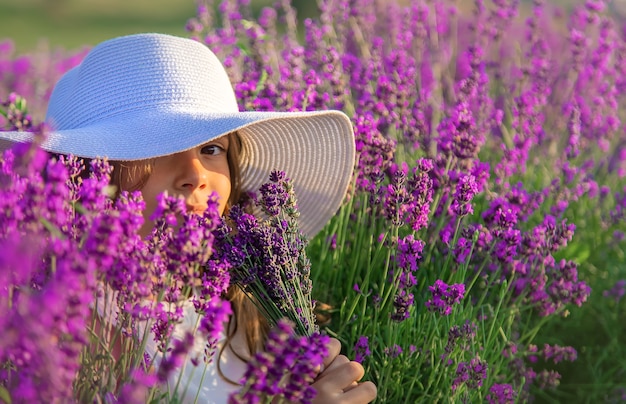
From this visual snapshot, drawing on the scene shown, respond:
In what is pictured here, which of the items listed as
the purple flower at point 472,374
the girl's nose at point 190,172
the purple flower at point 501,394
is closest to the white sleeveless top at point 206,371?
the girl's nose at point 190,172

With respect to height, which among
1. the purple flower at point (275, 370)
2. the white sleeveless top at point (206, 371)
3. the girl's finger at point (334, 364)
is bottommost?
the white sleeveless top at point (206, 371)

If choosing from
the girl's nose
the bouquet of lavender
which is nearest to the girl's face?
the girl's nose

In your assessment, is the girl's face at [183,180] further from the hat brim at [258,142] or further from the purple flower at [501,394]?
the purple flower at [501,394]

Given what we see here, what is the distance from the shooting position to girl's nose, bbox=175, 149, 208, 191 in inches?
84.9

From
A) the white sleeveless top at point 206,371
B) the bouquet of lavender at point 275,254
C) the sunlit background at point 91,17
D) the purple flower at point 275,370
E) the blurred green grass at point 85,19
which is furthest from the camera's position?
the blurred green grass at point 85,19

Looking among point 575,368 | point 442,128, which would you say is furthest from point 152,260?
point 575,368

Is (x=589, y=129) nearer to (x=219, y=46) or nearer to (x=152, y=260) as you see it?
(x=219, y=46)

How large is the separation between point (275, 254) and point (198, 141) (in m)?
0.38

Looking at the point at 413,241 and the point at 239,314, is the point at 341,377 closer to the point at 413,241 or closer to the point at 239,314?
the point at 413,241

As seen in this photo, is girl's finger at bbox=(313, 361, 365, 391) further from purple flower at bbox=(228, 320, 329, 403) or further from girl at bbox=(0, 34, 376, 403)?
purple flower at bbox=(228, 320, 329, 403)

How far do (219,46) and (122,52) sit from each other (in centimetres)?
148

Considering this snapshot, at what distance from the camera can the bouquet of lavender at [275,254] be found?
1843 mm

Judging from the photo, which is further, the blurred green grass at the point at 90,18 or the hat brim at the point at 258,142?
the blurred green grass at the point at 90,18

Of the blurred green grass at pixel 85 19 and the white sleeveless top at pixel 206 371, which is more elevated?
the white sleeveless top at pixel 206 371
